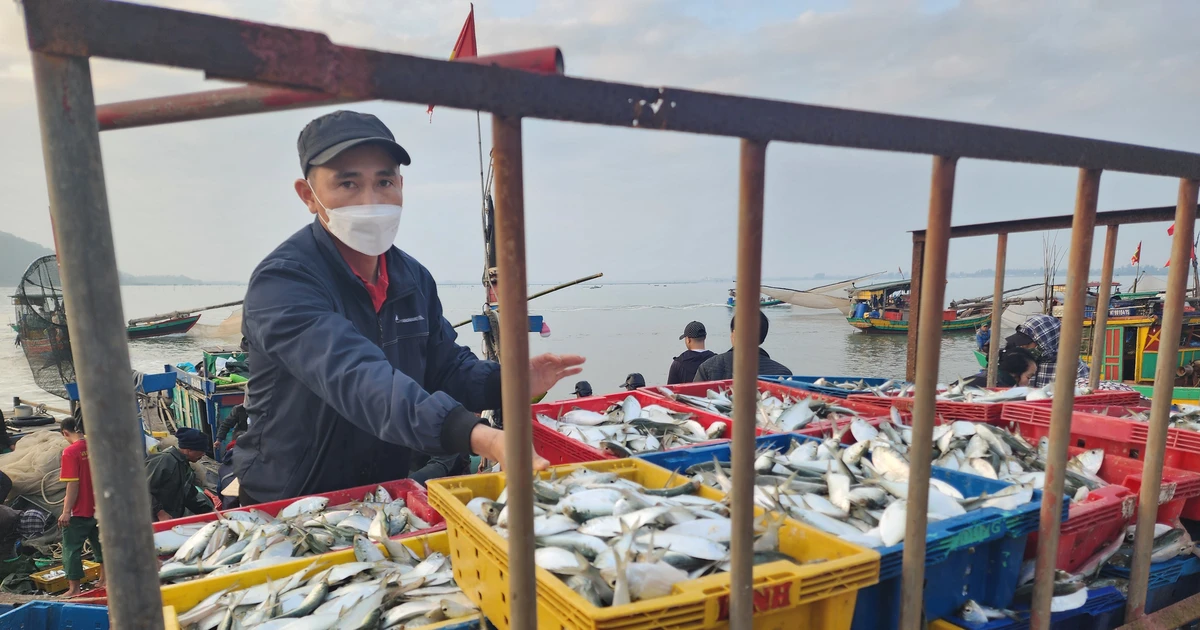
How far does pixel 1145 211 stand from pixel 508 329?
150 inches

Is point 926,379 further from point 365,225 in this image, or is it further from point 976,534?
point 365,225

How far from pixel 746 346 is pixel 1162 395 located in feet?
5.42

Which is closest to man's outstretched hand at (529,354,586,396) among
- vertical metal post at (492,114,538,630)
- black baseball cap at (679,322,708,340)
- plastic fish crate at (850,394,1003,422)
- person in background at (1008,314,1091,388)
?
vertical metal post at (492,114,538,630)

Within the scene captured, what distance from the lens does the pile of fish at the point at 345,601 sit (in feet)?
5.61

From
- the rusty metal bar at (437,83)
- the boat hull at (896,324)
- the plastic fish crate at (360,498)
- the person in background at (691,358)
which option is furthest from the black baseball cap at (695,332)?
the boat hull at (896,324)

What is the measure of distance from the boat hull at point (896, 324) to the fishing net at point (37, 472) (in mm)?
37551

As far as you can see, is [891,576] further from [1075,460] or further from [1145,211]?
[1145,211]

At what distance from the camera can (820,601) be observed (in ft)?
4.78

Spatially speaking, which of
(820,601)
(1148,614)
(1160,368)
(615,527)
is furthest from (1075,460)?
(615,527)

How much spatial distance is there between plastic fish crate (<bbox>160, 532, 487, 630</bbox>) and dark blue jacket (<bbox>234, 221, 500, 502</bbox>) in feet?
1.29

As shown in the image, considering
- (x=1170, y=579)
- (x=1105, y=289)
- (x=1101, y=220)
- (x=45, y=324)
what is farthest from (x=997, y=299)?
(x=45, y=324)

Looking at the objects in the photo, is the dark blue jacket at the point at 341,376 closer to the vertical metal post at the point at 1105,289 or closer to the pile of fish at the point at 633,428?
the pile of fish at the point at 633,428

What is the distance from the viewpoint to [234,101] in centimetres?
106

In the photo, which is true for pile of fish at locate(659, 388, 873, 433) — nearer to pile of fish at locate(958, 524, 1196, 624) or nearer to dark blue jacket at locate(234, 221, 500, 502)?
pile of fish at locate(958, 524, 1196, 624)
